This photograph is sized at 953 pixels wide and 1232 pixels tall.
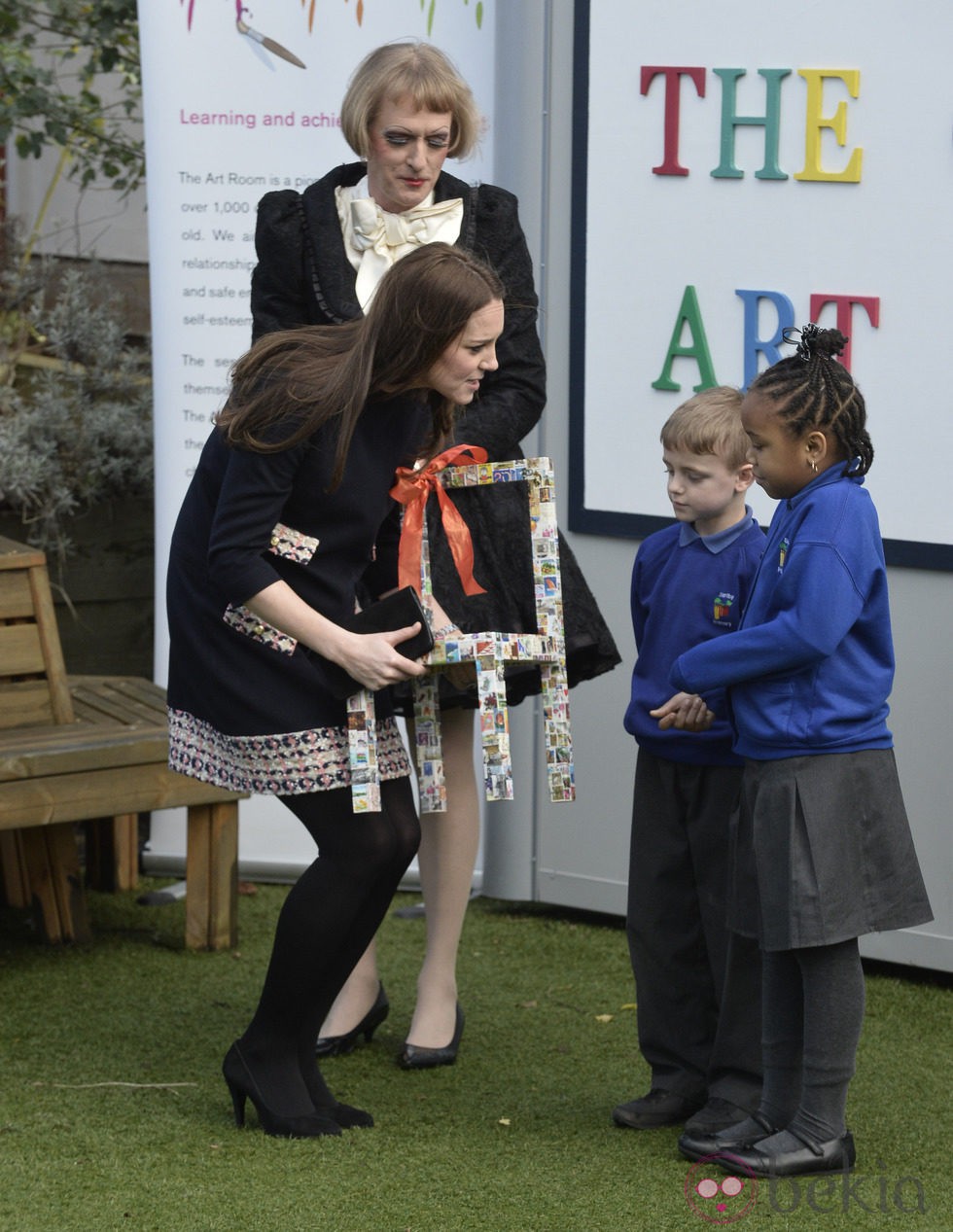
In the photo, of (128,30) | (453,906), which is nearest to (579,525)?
(453,906)

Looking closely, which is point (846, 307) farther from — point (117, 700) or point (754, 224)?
point (117, 700)

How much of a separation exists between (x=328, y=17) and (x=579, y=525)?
1346mm

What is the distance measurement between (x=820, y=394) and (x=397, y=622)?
0.70 metres

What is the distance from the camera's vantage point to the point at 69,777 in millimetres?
3748

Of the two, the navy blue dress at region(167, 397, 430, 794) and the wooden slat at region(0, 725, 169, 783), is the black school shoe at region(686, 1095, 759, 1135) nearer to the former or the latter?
the navy blue dress at region(167, 397, 430, 794)

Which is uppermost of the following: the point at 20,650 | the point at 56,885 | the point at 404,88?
the point at 404,88

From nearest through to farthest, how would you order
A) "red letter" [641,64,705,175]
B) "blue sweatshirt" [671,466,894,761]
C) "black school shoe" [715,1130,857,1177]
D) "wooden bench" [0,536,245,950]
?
"blue sweatshirt" [671,466,894,761], "black school shoe" [715,1130,857,1177], "wooden bench" [0,536,245,950], "red letter" [641,64,705,175]

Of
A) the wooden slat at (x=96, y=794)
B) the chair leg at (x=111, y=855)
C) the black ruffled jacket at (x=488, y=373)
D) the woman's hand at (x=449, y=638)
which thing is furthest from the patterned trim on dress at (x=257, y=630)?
the chair leg at (x=111, y=855)

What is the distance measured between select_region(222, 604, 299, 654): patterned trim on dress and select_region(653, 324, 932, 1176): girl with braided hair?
0.59 metres

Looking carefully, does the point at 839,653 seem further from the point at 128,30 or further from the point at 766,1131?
the point at 128,30

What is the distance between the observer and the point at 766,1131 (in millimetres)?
2701

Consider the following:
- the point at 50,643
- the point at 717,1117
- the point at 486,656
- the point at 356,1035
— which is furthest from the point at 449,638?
the point at 50,643

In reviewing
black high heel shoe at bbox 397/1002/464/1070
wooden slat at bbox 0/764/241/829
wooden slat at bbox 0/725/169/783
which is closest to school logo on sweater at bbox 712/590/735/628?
black high heel shoe at bbox 397/1002/464/1070

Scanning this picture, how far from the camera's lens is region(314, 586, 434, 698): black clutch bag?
2.67 meters
